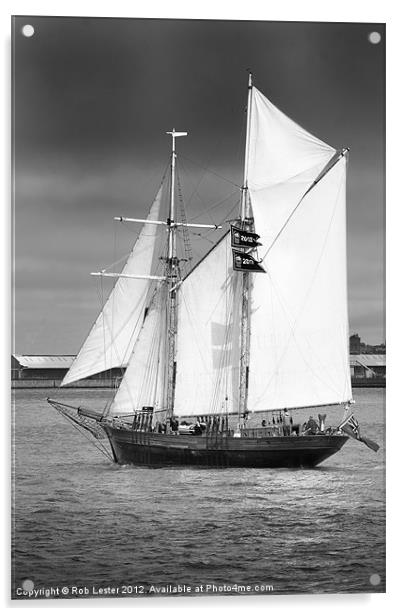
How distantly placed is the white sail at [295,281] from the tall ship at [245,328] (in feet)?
0.04

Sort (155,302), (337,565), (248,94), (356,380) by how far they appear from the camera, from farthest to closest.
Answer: (155,302) → (356,380) → (248,94) → (337,565)

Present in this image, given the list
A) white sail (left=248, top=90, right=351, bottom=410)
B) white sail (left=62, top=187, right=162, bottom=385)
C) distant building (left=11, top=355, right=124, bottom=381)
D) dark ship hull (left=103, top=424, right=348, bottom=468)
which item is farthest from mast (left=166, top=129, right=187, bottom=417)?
distant building (left=11, top=355, right=124, bottom=381)

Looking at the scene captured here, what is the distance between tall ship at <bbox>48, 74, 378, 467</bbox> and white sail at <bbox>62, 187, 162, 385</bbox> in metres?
0.02

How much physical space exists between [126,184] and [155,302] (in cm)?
307

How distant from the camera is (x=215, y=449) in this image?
10094 millimetres

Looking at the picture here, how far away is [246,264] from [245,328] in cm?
87

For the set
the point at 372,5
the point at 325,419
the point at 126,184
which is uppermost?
the point at 372,5

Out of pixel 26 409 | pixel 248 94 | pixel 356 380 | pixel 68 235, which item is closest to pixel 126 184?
pixel 68 235

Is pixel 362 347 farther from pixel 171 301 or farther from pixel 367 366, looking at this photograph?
pixel 171 301

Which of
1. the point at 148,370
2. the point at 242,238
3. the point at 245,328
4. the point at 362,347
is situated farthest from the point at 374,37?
the point at 148,370

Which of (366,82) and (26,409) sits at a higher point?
(366,82)

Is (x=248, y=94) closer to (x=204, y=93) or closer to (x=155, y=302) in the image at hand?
(x=204, y=93)

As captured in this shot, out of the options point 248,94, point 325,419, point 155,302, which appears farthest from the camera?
point 155,302

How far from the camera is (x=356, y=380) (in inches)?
345
